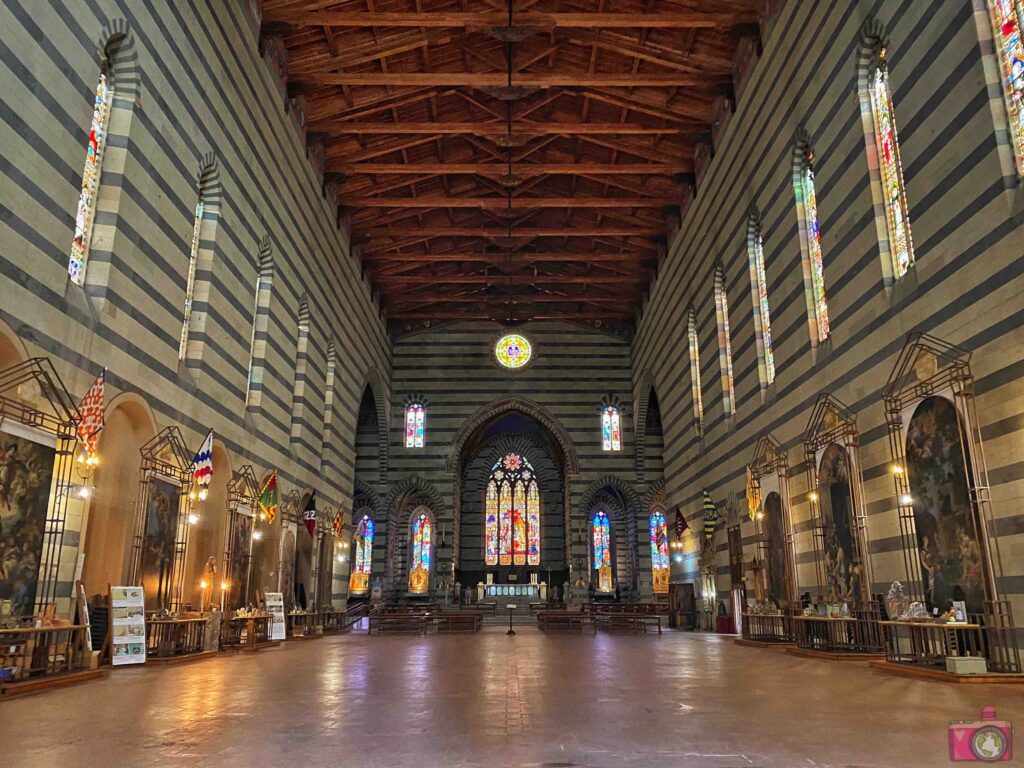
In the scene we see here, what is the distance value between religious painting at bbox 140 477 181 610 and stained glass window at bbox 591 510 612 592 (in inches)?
986

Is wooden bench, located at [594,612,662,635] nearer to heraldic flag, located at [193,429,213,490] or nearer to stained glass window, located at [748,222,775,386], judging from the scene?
stained glass window, located at [748,222,775,386]

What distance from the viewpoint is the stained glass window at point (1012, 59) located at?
8516 mm

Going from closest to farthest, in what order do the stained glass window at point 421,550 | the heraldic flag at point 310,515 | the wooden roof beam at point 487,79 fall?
the wooden roof beam at point 487,79
the heraldic flag at point 310,515
the stained glass window at point 421,550

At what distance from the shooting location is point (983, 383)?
8.70m

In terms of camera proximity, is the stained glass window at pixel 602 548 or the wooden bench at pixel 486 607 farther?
the stained glass window at pixel 602 548

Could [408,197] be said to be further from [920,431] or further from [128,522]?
[920,431]

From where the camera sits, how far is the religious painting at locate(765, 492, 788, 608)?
14523 mm

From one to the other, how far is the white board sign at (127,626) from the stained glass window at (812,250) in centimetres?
1175

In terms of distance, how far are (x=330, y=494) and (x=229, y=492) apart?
28.2ft

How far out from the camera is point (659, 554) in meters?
33.6

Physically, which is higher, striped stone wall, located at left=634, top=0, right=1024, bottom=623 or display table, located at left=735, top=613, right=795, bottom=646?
striped stone wall, located at left=634, top=0, right=1024, bottom=623

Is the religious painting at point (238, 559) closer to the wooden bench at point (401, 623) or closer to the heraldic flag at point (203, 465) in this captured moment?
the heraldic flag at point (203, 465)

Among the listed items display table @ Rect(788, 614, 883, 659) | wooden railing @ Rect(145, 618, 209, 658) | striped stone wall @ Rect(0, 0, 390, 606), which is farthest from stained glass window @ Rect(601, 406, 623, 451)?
wooden railing @ Rect(145, 618, 209, 658)

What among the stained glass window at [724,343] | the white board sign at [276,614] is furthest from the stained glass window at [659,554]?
the white board sign at [276,614]
